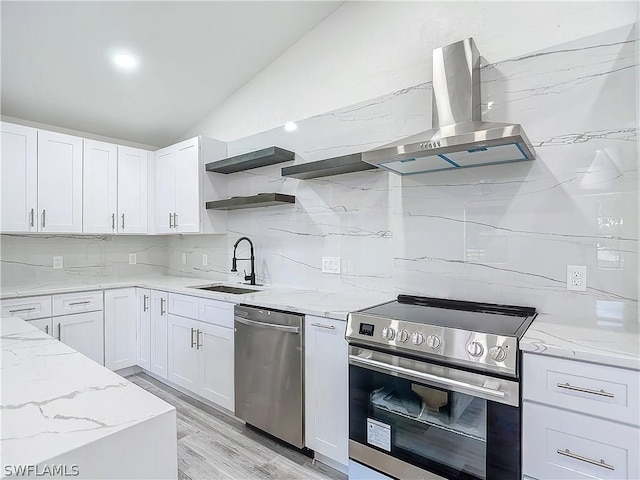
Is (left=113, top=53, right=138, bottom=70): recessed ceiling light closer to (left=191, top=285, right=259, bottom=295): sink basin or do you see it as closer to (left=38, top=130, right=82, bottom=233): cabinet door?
(left=38, top=130, right=82, bottom=233): cabinet door

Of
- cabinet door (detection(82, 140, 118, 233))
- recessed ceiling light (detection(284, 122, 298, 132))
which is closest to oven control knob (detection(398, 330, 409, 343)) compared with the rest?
recessed ceiling light (detection(284, 122, 298, 132))

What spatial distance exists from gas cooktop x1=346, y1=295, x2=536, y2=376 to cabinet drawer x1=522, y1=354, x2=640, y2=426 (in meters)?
0.09

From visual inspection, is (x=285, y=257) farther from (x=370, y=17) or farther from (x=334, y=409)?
(x=370, y=17)

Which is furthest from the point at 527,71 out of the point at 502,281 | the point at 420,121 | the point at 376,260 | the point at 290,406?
the point at 290,406

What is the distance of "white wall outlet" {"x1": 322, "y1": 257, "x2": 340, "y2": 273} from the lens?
2789 mm

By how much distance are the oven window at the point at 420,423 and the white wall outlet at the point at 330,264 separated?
1016mm

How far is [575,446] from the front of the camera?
135 centimetres

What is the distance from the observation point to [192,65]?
10.4 ft

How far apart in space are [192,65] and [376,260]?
92.4 inches

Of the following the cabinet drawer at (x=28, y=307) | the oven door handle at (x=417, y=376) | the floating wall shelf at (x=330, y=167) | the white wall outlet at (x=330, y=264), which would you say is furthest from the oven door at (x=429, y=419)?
the cabinet drawer at (x=28, y=307)

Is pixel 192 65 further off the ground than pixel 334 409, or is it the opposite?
pixel 192 65

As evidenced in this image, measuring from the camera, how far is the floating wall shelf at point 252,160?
293 cm

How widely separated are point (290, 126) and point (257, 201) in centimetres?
72

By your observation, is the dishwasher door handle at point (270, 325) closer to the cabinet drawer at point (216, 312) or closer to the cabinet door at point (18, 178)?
the cabinet drawer at point (216, 312)
